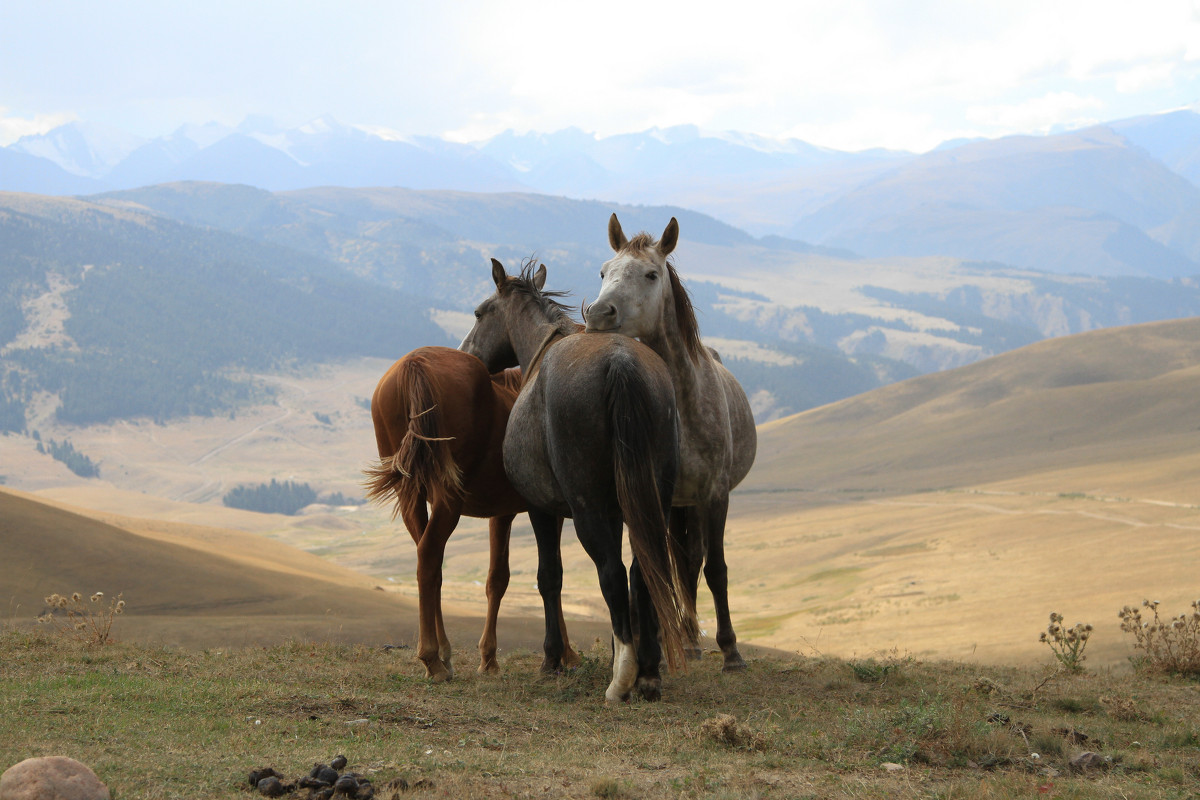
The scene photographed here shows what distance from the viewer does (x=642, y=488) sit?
277 inches

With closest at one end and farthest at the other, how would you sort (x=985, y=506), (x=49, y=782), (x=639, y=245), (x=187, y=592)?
(x=49, y=782) < (x=639, y=245) < (x=187, y=592) < (x=985, y=506)

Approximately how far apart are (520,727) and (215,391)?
586ft

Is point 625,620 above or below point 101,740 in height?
above

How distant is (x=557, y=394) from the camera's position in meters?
7.23

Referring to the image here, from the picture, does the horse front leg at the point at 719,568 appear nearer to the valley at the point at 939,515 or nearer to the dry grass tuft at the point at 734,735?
the dry grass tuft at the point at 734,735

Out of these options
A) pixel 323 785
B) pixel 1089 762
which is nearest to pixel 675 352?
pixel 1089 762

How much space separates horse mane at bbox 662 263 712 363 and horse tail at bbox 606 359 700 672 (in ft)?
4.71

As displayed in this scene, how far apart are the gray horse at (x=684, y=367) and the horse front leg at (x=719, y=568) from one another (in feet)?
0.04

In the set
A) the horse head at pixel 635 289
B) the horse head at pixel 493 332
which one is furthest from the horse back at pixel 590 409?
the horse head at pixel 493 332

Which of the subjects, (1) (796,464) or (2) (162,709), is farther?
(1) (796,464)

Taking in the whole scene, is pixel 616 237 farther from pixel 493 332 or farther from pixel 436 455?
pixel 436 455

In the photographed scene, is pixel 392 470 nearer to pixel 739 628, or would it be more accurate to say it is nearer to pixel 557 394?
pixel 557 394

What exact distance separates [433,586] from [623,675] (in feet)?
6.60

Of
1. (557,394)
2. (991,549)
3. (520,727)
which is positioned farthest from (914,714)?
(991,549)
